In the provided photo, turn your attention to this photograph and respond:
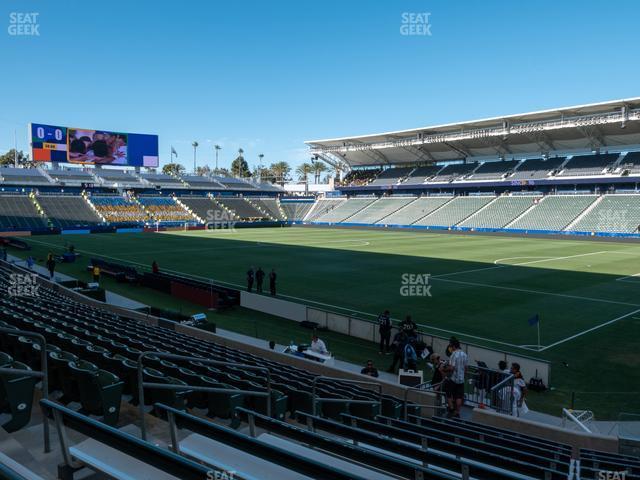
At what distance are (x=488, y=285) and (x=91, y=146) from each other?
6404cm

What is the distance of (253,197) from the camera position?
323 feet

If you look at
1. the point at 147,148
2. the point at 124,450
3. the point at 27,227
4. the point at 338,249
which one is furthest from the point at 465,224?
the point at 124,450

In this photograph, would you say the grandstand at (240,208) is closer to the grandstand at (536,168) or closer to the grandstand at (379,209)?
the grandstand at (379,209)

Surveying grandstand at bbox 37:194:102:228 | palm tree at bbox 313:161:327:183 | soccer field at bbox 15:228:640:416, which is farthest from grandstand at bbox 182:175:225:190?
palm tree at bbox 313:161:327:183

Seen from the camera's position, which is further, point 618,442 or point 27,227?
point 27,227

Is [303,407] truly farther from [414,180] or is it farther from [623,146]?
[414,180]

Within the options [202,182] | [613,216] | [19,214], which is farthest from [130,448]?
[202,182]

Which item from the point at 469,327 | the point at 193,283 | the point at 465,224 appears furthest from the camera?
the point at 465,224

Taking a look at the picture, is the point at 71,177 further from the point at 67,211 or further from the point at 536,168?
the point at 536,168

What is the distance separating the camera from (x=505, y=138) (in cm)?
7050

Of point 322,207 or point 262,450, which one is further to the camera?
point 322,207

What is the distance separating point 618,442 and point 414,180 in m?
79.6

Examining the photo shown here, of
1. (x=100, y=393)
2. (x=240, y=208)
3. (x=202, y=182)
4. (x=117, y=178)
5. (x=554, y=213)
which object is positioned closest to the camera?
(x=100, y=393)

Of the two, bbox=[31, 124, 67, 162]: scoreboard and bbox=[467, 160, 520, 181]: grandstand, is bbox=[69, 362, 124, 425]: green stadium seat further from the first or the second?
bbox=[467, 160, 520, 181]: grandstand
